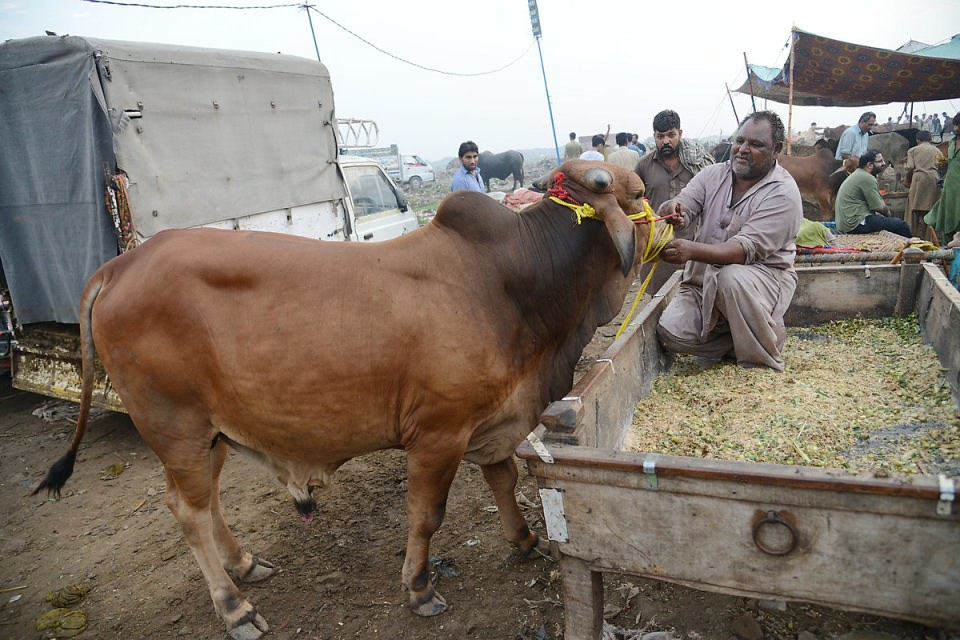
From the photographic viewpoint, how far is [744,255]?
10.9 ft

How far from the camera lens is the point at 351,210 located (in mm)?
7461

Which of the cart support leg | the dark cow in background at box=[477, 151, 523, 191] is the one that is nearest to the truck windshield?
the cart support leg

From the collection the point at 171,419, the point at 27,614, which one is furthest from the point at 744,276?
the point at 27,614

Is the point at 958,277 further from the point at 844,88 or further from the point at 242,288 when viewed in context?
the point at 844,88

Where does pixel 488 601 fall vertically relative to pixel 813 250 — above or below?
below

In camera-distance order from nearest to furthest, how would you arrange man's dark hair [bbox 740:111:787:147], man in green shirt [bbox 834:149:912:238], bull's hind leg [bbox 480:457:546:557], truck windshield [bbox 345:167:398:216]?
bull's hind leg [bbox 480:457:546:557] → man's dark hair [bbox 740:111:787:147] → truck windshield [bbox 345:167:398:216] → man in green shirt [bbox 834:149:912:238]

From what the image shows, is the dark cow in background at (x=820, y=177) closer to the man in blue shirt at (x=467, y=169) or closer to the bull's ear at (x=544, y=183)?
the man in blue shirt at (x=467, y=169)

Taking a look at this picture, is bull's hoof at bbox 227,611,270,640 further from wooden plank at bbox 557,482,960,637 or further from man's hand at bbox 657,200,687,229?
man's hand at bbox 657,200,687,229

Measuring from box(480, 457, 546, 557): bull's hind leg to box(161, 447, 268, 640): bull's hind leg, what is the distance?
4.19ft

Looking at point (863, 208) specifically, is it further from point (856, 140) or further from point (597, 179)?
point (597, 179)

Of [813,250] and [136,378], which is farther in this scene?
[813,250]

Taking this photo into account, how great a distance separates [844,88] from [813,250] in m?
11.4

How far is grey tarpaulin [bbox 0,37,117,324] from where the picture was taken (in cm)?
462

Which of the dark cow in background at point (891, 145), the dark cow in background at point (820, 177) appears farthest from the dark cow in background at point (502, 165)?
the dark cow in background at point (820, 177)
